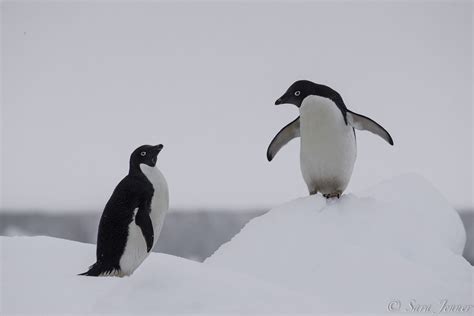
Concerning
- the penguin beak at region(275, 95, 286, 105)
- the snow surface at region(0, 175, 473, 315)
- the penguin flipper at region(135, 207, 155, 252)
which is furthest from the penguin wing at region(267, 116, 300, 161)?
the penguin flipper at region(135, 207, 155, 252)

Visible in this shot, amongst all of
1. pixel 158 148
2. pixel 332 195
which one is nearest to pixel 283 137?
pixel 332 195

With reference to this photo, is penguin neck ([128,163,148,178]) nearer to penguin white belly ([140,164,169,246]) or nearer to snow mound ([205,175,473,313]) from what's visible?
penguin white belly ([140,164,169,246])

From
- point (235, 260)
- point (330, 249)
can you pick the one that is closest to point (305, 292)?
point (330, 249)

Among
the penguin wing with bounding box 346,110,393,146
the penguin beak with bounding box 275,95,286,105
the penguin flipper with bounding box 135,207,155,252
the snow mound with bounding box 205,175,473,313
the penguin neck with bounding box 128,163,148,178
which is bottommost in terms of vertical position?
the snow mound with bounding box 205,175,473,313

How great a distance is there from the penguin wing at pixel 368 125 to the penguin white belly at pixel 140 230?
68.8 inches

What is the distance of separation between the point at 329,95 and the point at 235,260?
142 cm

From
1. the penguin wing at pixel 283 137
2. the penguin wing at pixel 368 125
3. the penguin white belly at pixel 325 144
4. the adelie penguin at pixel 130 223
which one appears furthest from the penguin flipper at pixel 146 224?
the penguin wing at pixel 368 125

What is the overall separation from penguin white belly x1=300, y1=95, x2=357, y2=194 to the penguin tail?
1.68 metres

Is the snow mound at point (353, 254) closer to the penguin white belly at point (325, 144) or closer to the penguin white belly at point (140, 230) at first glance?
the penguin white belly at point (325, 144)

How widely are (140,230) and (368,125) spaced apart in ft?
7.07

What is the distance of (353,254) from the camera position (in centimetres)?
301

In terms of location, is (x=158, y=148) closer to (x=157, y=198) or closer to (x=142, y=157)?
(x=142, y=157)

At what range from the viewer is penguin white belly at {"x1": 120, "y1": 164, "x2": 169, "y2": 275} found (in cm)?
289

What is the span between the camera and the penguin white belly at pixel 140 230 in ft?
9.50
